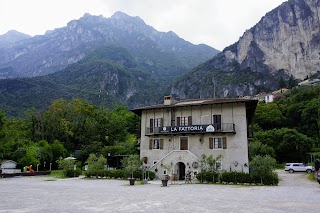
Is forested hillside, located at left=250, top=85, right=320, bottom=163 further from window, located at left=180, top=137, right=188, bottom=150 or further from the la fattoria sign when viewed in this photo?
window, located at left=180, top=137, right=188, bottom=150

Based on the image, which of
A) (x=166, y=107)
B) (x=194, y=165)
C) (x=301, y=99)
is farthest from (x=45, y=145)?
(x=301, y=99)

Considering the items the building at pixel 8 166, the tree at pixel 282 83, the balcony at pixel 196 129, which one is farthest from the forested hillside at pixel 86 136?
the tree at pixel 282 83

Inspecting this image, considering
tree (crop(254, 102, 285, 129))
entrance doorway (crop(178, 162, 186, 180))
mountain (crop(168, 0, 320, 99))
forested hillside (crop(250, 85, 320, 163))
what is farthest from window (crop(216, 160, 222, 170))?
mountain (crop(168, 0, 320, 99))

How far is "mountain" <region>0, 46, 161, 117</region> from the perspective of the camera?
4643 inches

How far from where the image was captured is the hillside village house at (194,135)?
107 feet

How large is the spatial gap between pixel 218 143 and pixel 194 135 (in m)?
3.01

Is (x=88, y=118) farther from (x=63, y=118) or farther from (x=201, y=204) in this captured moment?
(x=201, y=204)

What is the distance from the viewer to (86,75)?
166500mm

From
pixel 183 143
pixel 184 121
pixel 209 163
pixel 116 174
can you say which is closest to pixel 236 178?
pixel 209 163

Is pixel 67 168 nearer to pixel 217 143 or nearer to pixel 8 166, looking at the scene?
pixel 8 166

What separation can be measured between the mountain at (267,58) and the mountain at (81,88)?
2586 cm

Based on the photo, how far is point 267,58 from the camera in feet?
493

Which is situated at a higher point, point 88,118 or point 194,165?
point 88,118

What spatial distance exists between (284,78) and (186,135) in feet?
410
